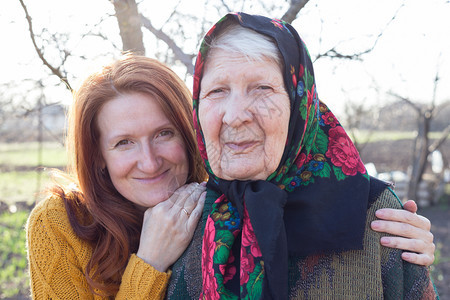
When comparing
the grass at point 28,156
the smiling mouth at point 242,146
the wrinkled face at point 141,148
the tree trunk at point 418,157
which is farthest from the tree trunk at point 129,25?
the grass at point 28,156

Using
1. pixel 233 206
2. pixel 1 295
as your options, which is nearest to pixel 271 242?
pixel 233 206

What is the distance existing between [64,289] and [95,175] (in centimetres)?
58

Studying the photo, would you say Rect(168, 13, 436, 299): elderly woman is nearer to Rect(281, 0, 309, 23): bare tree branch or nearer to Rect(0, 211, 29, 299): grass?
Rect(281, 0, 309, 23): bare tree branch

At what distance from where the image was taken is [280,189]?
1585 millimetres

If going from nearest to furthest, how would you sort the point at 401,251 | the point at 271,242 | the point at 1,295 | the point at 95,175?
the point at 271,242, the point at 401,251, the point at 95,175, the point at 1,295

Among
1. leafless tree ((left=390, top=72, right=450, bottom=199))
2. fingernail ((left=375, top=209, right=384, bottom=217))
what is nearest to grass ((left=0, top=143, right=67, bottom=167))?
leafless tree ((left=390, top=72, right=450, bottom=199))

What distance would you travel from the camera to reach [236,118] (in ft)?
5.09

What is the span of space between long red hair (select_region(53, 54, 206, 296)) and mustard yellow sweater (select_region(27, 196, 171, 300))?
0.18 ft

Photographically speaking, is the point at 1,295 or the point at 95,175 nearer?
the point at 95,175

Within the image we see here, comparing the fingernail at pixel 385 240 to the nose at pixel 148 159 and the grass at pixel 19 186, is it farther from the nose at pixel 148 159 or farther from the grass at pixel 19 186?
the grass at pixel 19 186

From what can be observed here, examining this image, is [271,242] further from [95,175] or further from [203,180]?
[95,175]

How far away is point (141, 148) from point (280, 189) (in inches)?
30.1

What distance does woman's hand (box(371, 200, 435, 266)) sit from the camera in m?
1.60

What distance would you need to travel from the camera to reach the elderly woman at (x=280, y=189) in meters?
1.55
